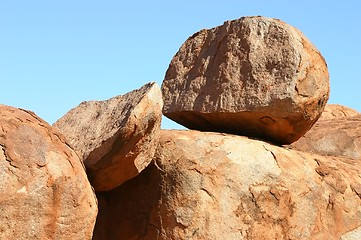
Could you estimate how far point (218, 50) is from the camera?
5660 mm

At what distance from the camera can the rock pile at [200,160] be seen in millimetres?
3971

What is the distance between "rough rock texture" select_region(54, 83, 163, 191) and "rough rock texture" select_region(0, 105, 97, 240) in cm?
39


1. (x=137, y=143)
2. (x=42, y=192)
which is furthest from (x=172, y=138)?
(x=42, y=192)

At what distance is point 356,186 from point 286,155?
0.69 m

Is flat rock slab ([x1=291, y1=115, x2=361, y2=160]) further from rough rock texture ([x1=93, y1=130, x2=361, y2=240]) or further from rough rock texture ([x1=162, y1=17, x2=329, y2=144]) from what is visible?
rough rock texture ([x1=93, y1=130, x2=361, y2=240])

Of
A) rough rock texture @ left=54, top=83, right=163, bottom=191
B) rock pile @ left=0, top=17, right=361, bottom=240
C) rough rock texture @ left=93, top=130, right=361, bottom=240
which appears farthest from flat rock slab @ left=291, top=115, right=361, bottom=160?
rough rock texture @ left=54, top=83, right=163, bottom=191

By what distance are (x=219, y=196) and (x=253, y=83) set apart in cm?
93

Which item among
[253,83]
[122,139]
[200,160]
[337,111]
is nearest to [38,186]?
[122,139]

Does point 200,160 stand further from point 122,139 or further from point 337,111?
point 337,111

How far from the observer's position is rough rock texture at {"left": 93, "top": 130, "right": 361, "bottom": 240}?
4871 millimetres

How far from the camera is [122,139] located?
14.6ft

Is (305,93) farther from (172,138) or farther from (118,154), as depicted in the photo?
(118,154)

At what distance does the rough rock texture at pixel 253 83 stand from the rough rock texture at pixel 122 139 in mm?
842

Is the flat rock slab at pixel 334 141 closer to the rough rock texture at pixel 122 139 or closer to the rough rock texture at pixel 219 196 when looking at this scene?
the rough rock texture at pixel 219 196
